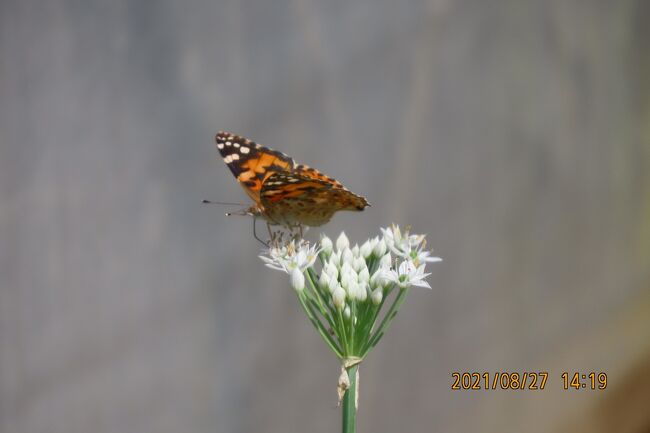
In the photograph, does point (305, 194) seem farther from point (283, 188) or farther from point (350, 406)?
point (350, 406)

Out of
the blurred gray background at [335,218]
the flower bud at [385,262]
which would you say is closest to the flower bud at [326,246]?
the flower bud at [385,262]

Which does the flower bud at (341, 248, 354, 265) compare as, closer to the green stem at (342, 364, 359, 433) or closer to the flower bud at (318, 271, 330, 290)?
the flower bud at (318, 271, 330, 290)

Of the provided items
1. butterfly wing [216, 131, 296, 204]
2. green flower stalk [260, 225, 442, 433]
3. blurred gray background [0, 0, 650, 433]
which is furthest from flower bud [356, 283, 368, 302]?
blurred gray background [0, 0, 650, 433]

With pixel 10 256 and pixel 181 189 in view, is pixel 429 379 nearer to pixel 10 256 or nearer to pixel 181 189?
pixel 181 189

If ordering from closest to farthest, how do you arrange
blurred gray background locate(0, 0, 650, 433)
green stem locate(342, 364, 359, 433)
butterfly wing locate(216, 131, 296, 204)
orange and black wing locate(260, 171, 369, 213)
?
green stem locate(342, 364, 359, 433)
orange and black wing locate(260, 171, 369, 213)
butterfly wing locate(216, 131, 296, 204)
blurred gray background locate(0, 0, 650, 433)

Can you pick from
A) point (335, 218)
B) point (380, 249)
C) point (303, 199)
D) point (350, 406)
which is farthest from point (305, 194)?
point (335, 218)

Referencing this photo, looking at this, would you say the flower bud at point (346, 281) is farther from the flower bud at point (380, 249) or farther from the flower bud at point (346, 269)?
the flower bud at point (380, 249)

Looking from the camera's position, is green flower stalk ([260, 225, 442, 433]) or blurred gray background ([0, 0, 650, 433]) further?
blurred gray background ([0, 0, 650, 433])

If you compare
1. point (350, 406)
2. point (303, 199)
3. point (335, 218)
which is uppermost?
point (335, 218)
